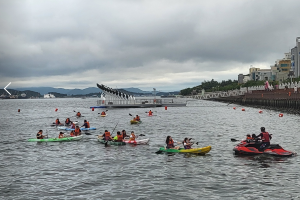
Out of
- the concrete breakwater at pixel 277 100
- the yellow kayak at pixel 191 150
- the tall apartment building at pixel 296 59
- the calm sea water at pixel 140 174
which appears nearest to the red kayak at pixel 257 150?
the calm sea water at pixel 140 174

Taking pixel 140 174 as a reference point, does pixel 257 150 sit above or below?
above

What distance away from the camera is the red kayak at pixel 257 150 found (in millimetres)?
31656

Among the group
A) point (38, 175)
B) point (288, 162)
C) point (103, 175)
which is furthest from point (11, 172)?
point (288, 162)

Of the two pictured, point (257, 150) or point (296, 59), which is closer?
point (257, 150)

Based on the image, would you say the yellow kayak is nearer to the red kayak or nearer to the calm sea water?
the calm sea water

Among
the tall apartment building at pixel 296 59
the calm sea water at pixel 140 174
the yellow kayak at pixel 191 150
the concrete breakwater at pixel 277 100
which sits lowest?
the calm sea water at pixel 140 174

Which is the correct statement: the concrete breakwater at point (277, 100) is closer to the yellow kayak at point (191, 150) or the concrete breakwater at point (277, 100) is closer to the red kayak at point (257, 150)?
the red kayak at point (257, 150)

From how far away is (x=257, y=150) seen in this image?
32.4 metres

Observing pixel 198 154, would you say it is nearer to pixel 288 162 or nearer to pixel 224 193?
pixel 288 162

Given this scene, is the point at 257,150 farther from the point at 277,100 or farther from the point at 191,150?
the point at 277,100

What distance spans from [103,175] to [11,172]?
7.88m

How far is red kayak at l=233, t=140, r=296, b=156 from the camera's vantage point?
104 feet

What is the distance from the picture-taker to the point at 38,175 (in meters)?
27.2

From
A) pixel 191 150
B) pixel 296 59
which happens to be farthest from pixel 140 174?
pixel 296 59
